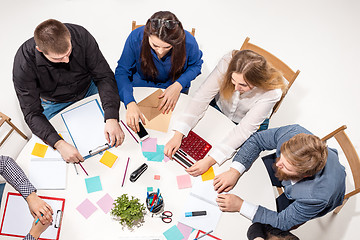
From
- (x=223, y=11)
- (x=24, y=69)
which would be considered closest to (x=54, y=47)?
(x=24, y=69)

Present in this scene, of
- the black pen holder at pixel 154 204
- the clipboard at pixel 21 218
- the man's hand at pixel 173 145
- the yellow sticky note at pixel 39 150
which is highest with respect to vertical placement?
the man's hand at pixel 173 145

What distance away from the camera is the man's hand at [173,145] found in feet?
5.49

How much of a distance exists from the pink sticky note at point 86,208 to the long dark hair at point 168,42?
98 cm

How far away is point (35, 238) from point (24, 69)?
932 mm

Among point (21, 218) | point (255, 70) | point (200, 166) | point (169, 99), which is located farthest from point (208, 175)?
point (21, 218)

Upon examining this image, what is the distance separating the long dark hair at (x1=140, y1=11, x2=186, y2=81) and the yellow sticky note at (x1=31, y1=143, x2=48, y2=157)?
842 mm

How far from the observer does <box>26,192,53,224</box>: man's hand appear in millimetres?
1442

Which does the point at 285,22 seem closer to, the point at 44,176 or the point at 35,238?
the point at 44,176

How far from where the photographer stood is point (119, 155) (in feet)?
5.50

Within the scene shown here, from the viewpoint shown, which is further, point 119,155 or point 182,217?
point 119,155

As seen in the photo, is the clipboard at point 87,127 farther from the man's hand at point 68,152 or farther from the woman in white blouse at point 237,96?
the woman in white blouse at point 237,96

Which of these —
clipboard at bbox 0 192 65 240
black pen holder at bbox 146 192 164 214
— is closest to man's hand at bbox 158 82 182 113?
black pen holder at bbox 146 192 164 214

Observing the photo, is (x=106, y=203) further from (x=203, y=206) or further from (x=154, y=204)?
(x=203, y=206)

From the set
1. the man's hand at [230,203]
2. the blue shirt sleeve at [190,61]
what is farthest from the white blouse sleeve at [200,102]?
the man's hand at [230,203]
